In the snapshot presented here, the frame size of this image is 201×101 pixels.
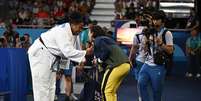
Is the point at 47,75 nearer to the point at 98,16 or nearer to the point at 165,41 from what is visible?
the point at 165,41

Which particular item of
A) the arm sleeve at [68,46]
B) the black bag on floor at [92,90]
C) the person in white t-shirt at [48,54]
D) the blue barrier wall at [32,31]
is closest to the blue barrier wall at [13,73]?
the person in white t-shirt at [48,54]

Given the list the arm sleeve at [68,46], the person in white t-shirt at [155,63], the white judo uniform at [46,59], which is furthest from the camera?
the person in white t-shirt at [155,63]

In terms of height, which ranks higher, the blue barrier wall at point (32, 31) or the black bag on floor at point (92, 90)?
the blue barrier wall at point (32, 31)

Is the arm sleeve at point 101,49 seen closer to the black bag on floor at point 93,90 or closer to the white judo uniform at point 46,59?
the white judo uniform at point 46,59

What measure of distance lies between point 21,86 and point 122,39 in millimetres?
8226

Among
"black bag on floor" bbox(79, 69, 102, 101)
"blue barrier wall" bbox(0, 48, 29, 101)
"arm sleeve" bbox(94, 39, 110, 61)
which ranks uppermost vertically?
"arm sleeve" bbox(94, 39, 110, 61)

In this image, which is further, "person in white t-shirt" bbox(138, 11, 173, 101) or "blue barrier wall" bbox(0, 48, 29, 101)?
"blue barrier wall" bbox(0, 48, 29, 101)

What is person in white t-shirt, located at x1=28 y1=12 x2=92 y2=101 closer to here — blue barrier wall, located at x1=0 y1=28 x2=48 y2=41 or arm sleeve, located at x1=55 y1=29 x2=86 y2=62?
arm sleeve, located at x1=55 y1=29 x2=86 y2=62

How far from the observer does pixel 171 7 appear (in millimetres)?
21906

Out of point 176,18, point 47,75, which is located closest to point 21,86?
point 47,75

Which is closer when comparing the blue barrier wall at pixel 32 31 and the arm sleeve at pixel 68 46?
the arm sleeve at pixel 68 46

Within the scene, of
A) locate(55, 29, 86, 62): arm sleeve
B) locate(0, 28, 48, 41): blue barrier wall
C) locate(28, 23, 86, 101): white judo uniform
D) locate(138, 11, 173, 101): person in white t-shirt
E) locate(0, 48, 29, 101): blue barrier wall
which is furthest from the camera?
locate(0, 28, 48, 41): blue barrier wall

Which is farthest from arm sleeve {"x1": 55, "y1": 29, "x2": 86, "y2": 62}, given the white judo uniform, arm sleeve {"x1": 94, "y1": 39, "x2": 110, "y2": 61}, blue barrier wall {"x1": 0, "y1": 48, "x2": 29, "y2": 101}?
blue barrier wall {"x1": 0, "y1": 48, "x2": 29, "y2": 101}

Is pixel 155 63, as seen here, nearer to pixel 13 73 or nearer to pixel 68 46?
pixel 68 46
